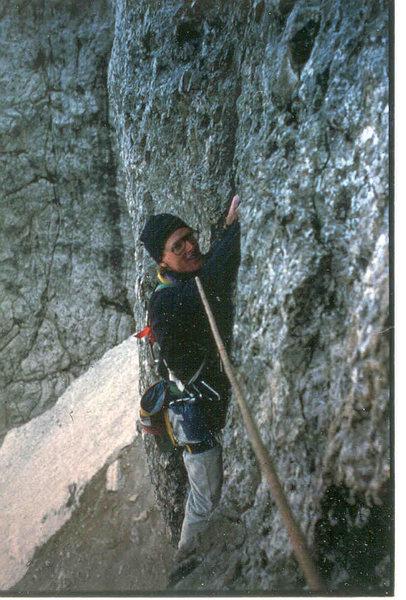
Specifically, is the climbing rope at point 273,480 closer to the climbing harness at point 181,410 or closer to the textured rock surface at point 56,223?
the climbing harness at point 181,410

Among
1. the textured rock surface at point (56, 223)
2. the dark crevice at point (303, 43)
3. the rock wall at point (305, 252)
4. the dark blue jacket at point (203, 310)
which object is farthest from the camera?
the textured rock surface at point (56, 223)

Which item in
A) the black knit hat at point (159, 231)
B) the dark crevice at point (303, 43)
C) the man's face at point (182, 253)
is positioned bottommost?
the man's face at point (182, 253)

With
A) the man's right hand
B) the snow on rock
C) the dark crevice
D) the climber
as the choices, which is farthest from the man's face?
the snow on rock

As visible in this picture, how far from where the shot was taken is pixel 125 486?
178 cm

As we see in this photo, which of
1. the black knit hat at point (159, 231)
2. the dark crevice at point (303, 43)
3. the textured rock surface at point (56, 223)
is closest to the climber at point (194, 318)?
the black knit hat at point (159, 231)

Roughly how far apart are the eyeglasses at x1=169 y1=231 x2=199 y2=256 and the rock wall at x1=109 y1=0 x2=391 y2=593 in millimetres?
47

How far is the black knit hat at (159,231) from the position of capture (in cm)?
142

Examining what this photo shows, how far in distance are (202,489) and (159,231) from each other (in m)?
0.95

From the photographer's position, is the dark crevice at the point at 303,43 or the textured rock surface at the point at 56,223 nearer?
the dark crevice at the point at 303,43

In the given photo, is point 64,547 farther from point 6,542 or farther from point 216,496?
point 216,496

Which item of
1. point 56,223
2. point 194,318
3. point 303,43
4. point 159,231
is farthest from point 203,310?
point 56,223

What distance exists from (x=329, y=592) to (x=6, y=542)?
3.61 ft

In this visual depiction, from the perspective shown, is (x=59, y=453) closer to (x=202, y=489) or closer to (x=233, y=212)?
(x=202, y=489)

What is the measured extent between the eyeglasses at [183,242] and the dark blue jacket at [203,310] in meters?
0.08
